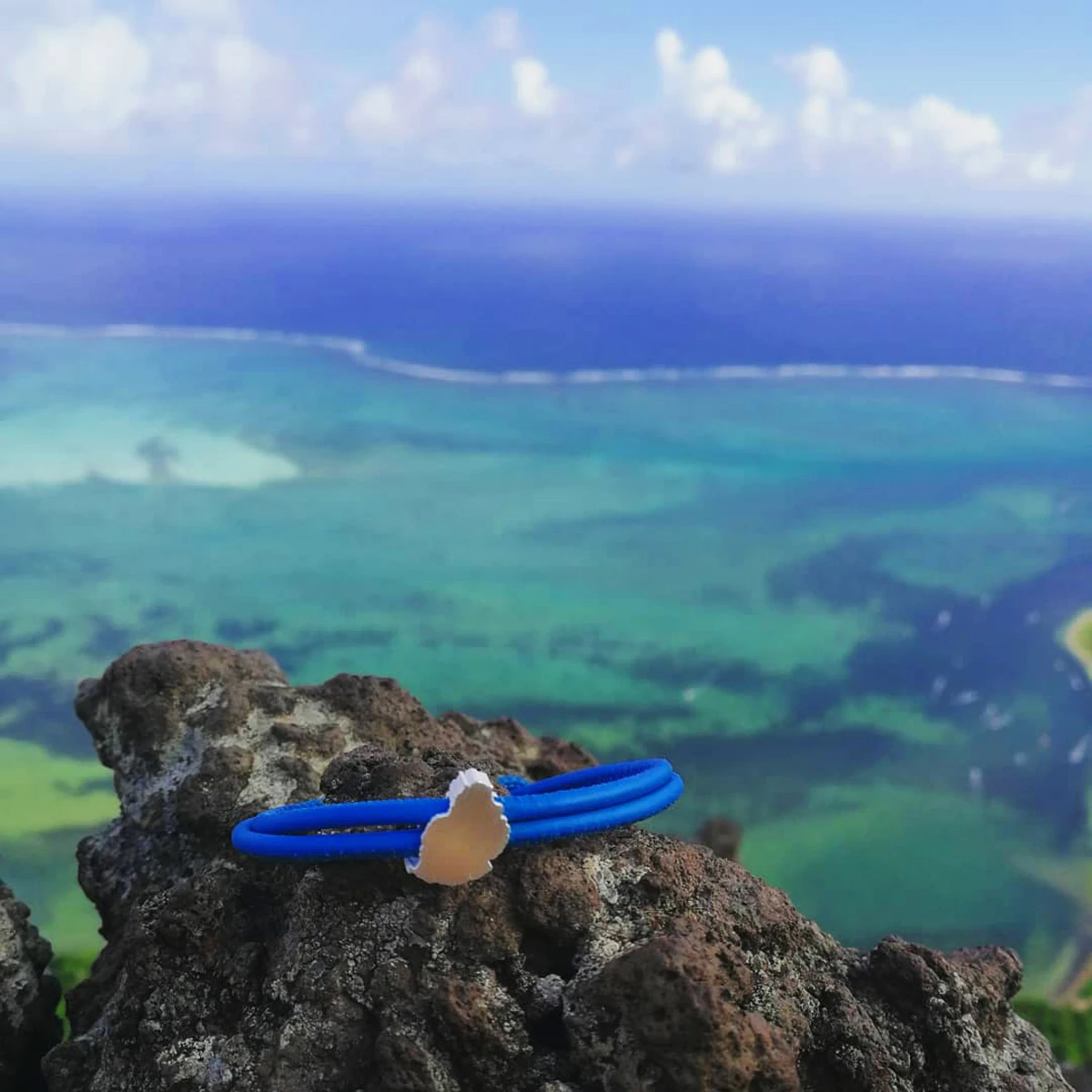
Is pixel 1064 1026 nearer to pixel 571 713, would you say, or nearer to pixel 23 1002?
pixel 571 713

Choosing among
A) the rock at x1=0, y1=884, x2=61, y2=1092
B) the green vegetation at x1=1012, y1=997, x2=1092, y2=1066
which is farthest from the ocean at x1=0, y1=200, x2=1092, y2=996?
the rock at x1=0, y1=884, x2=61, y2=1092

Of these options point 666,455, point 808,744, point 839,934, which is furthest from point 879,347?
point 839,934

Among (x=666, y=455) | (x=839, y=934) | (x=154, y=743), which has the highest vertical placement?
(x=154, y=743)

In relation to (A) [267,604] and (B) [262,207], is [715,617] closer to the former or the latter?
(A) [267,604]

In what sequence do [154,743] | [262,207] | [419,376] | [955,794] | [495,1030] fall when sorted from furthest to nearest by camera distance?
[262,207] → [419,376] → [955,794] → [154,743] → [495,1030]

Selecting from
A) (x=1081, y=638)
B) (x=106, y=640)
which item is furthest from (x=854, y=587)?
(x=106, y=640)

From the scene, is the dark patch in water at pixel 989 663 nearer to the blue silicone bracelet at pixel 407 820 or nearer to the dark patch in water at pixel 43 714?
the dark patch in water at pixel 43 714

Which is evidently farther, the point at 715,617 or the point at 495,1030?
the point at 715,617

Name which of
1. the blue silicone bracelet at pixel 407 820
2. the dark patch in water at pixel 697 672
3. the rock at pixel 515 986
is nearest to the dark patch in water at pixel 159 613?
the dark patch in water at pixel 697 672
